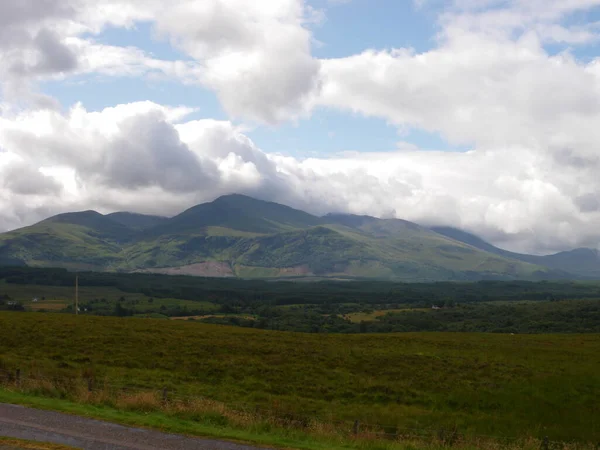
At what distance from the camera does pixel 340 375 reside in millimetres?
48656

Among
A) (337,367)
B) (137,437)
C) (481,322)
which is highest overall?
(137,437)

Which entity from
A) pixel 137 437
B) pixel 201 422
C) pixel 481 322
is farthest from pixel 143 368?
pixel 481 322

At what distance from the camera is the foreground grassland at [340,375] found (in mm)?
36750

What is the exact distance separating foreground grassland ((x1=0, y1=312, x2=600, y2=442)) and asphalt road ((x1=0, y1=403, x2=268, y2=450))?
10.0m

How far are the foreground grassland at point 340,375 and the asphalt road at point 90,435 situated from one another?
32.9 ft

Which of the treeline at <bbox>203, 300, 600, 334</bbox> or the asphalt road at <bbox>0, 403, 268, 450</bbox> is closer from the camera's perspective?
the asphalt road at <bbox>0, 403, 268, 450</bbox>

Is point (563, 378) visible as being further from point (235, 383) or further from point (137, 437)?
point (137, 437)

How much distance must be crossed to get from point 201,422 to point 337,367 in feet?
92.5

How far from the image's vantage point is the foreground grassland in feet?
121

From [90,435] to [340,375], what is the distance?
1184 inches

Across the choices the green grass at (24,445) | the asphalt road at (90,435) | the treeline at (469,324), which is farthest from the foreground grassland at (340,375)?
the treeline at (469,324)

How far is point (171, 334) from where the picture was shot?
6844cm

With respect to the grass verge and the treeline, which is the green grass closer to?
the grass verge

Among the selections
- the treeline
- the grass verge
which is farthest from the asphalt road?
the treeline
